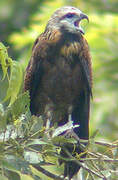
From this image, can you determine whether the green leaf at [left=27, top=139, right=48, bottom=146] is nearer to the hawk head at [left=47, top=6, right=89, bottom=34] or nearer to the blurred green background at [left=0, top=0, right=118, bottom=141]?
the hawk head at [left=47, top=6, right=89, bottom=34]

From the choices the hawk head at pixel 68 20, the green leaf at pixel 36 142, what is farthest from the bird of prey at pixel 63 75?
the green leaf at pixel 36 142

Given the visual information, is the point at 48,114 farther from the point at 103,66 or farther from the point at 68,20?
the point at 103,66

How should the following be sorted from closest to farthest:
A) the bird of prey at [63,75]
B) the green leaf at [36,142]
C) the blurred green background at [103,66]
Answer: the green leaf at [36,142] < the bird of prey at [63,75] < the blurred green background at [103,66]

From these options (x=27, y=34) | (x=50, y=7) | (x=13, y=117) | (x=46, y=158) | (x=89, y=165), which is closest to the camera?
(x=13, y=117)

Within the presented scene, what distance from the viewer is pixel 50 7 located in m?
8.61

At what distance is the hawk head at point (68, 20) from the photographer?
4.70m

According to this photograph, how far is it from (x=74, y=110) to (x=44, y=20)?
3397 millimetres

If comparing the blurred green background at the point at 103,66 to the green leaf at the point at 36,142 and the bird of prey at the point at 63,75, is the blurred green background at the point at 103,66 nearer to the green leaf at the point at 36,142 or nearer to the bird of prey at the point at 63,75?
the bird of prey at the point at 63,75

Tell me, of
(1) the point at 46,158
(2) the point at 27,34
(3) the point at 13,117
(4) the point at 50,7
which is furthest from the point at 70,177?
(4) the point at 50,7

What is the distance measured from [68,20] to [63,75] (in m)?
0.40

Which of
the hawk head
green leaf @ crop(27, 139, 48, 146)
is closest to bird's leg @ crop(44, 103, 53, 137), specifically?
the hawk head

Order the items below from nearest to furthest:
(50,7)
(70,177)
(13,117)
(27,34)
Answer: (13,117) → (70,177) → (27,34) → (50,7)

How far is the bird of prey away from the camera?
463 cm

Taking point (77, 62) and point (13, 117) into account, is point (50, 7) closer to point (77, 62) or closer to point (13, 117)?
point (77, 62)
